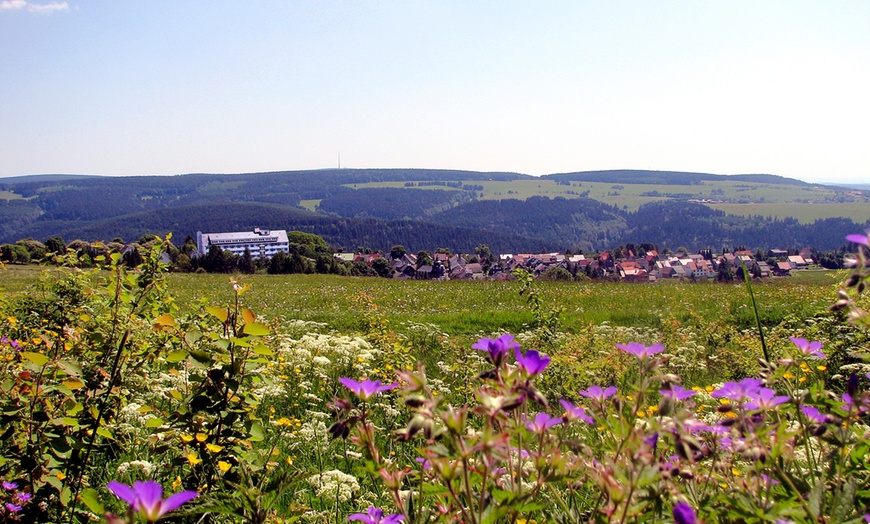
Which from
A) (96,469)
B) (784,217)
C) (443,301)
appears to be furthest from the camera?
(784,217)

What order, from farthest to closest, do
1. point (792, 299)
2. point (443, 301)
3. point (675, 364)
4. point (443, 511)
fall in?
point (443, 301), point (792, 299), point (675, 364), point (443, 511)

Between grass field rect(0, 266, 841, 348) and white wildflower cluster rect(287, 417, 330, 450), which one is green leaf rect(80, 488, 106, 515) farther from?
grass field rect(0, 266, 841, 348)

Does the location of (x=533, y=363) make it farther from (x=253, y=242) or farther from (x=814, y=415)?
(x=253, y=242)

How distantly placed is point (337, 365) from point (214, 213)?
19912cm

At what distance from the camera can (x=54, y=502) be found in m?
2.24

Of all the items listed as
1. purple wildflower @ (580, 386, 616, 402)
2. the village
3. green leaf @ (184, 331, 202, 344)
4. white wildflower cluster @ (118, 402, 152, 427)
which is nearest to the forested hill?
the village

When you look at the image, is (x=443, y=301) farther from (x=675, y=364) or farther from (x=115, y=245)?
(x=115, y=245)

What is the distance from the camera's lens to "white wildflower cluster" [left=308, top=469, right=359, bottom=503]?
2451mm

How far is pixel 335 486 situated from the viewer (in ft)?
8.09

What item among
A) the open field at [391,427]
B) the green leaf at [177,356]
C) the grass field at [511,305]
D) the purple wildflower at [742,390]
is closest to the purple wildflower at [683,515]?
the open field at [391,427]

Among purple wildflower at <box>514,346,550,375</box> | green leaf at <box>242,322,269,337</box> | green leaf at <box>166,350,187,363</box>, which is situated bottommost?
green leaf at <box>166,350,187,363</box>

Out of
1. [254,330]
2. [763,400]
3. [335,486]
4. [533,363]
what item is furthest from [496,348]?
[335,486]

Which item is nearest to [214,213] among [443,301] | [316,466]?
[443,301]

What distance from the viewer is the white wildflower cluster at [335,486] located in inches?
96.5
